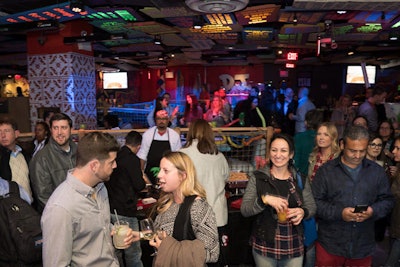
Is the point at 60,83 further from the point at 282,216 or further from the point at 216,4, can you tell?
the point at 282,216

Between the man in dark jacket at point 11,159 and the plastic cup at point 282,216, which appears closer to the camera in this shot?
the plastic cup at point 282,216

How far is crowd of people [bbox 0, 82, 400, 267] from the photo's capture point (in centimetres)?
196

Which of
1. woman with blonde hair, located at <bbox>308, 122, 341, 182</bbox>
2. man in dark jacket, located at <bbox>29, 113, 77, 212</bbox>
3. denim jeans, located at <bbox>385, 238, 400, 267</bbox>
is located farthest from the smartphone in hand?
man in dark jacket, located at <bbox>29, 113, 77, 212</bbox>

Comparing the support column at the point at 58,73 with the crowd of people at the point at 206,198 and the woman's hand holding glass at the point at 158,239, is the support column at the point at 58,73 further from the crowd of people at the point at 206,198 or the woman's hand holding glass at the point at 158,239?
the woman's hand holding glass at the point at 158,239

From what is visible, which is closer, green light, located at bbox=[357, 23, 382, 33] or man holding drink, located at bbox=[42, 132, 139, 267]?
man holding drink, located at bbox=[42, 132, 139, 267]

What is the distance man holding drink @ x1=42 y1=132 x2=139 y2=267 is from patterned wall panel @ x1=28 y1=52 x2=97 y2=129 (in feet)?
23.4

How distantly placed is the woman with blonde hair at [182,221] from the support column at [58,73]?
7145 millimetres

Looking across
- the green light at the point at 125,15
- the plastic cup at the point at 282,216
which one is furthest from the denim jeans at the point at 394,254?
the green light at the point at 125,15

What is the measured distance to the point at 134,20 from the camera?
8.32 metres

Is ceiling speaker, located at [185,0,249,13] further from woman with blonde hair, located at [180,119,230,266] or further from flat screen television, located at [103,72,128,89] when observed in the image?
flat screen television, located at [103,72,128,89]

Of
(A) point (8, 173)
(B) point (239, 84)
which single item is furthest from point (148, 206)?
(B) point (239, 84)

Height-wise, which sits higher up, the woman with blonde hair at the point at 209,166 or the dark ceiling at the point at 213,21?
the dark ceiling at the point at 213,21

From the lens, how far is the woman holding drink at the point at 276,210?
2.56m

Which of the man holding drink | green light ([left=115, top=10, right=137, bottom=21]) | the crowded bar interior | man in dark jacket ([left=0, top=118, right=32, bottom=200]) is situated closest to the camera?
the man holding drink
